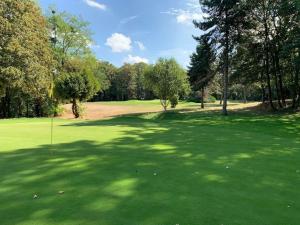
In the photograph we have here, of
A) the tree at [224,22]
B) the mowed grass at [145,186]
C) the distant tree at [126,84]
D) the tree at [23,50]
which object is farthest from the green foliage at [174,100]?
the distant tree at [126,84]

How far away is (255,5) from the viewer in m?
34.3

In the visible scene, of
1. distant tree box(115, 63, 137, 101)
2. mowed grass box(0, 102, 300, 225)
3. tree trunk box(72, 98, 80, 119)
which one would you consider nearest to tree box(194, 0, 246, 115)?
tree trunk box(72, 98, 80, 119)

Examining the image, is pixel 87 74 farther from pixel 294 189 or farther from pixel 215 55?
pixel 294 189

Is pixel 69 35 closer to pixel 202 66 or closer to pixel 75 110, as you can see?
pixel 75 110

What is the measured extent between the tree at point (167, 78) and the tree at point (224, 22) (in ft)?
29.7

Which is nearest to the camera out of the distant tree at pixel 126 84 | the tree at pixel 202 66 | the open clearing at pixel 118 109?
the tree at pixel 202 66

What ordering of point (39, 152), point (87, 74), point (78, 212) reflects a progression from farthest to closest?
1. point (87, 74)
2. point (39, 152)
3. point (78, 212)

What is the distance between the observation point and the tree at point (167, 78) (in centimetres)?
4356

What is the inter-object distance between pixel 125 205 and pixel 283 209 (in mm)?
2348

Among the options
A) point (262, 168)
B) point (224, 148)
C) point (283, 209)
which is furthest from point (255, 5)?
point (283, 209)

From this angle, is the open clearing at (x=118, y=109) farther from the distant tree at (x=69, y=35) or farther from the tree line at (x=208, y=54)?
the distant tree at (x=69, y=35)

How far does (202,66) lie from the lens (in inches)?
1698

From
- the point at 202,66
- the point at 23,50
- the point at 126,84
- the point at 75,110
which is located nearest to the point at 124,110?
the point at 75,110

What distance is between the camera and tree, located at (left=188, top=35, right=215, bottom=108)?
36125 millimetres
